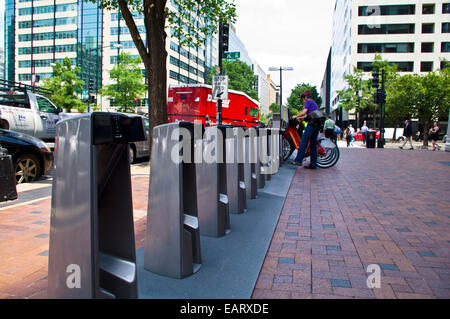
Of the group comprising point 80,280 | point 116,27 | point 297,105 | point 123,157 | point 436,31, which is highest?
point 116,27

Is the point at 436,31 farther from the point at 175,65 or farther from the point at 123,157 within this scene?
the point at 123,157

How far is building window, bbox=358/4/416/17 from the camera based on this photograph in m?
54.8

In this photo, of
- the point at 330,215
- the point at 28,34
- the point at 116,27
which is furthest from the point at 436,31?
the point at 28,34

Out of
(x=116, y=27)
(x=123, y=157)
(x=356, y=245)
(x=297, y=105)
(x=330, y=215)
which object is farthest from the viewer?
(x=297, y=105)

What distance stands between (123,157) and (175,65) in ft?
259

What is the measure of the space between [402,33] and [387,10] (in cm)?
424

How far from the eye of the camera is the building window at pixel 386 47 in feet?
182

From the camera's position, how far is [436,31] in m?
54.4

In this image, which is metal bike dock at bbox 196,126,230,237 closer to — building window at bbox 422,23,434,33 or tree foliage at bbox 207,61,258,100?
building window at bbox 422,23,434,33

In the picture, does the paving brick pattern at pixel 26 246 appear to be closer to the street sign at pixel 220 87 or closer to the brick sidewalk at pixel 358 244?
the brick sidewalk at pixel 358 244


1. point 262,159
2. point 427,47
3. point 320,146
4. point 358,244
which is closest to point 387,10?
point 427,47

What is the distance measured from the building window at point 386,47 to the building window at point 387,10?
4593 millimetres

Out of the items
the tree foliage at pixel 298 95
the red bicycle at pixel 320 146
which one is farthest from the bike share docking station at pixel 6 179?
the tree foliage at pixel 298 95

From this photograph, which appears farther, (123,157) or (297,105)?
(297,105)
